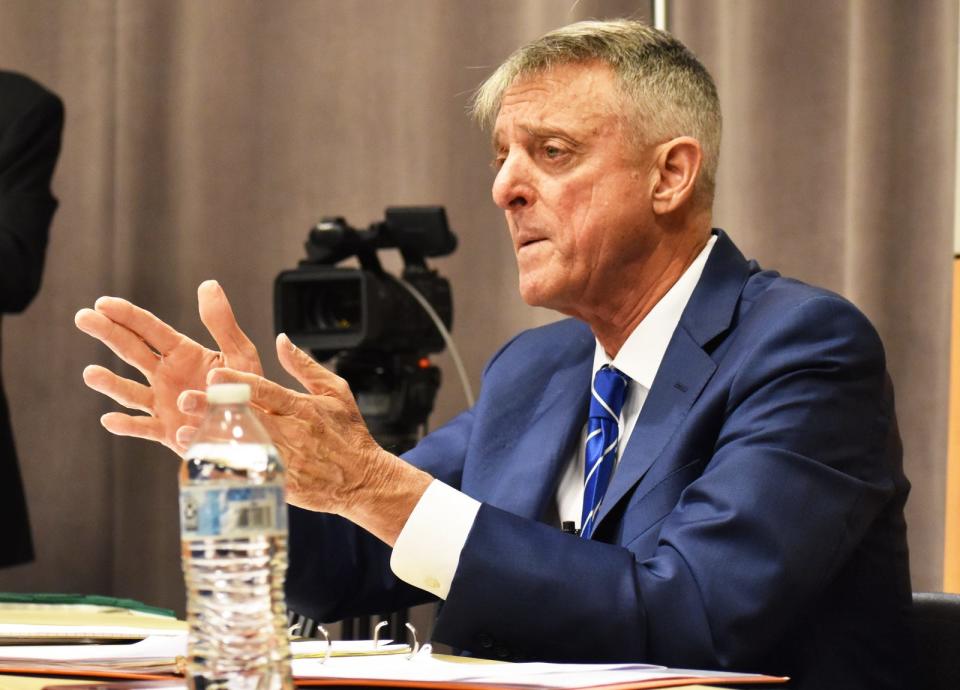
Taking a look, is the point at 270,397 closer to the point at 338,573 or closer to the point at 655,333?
the point at 338,573

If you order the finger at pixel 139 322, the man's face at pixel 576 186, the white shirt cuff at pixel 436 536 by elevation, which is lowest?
the white shirt cuff at pixel 436 536

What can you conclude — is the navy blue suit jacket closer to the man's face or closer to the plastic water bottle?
the man's face

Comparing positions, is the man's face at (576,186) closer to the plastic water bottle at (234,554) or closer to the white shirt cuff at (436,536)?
the white shirt cuff at (436,536)

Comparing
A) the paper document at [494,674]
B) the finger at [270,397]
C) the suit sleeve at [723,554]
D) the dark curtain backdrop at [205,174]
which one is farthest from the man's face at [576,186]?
the dark curtain backdrop at [205,174]

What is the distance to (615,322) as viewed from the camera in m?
1.64

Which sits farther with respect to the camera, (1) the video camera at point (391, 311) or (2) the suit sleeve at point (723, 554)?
(1) the video camera at point (391, 311)

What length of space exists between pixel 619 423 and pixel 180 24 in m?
2.31

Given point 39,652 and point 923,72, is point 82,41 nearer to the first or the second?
point 923,72

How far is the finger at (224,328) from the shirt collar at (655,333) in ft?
1.67

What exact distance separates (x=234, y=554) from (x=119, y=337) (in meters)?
0.44

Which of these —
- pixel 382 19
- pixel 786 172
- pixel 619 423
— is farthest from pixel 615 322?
pixel 382 19

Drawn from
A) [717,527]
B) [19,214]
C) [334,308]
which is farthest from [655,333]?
[19,214]

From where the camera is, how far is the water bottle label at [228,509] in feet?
2.47

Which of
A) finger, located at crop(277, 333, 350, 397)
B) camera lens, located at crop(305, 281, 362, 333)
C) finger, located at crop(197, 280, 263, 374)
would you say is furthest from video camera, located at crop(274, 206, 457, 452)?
finger, located at crop(277, 333, 350, 397)
